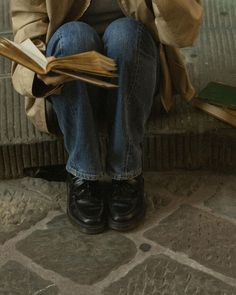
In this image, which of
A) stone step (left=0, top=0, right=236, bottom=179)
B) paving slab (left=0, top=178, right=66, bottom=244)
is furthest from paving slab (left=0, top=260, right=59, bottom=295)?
stone step (left=0, top=0, right=236, bottom=179)

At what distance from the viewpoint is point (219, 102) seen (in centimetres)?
181

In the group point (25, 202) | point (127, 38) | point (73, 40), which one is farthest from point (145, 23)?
point (25, 202)

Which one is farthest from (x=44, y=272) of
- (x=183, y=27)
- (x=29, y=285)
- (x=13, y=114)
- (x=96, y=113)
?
(x=183, y=27)

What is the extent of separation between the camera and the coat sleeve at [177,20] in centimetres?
141

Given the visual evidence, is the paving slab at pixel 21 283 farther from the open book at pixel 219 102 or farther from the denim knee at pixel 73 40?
the open book at pixel 219 102

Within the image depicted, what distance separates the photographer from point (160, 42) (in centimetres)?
159

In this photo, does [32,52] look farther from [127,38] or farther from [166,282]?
[166,282]

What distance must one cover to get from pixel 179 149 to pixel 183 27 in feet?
1.54

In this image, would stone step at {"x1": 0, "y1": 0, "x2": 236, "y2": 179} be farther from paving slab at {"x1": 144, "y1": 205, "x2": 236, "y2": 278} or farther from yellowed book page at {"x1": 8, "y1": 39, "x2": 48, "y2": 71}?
yellowed book page at {"x1": 8, "y1": 39, "x2": 48, "y2": 71}

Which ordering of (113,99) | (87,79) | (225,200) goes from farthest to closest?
(225,200), (113,99), (87,79)

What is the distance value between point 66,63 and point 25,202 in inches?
20.1

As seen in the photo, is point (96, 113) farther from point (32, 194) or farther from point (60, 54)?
point (32, 194)

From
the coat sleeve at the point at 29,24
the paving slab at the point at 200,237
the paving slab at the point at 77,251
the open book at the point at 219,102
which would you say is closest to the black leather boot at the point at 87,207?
the paving slab at the point at 77,251

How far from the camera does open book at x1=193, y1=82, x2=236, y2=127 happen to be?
1794 millimetres
